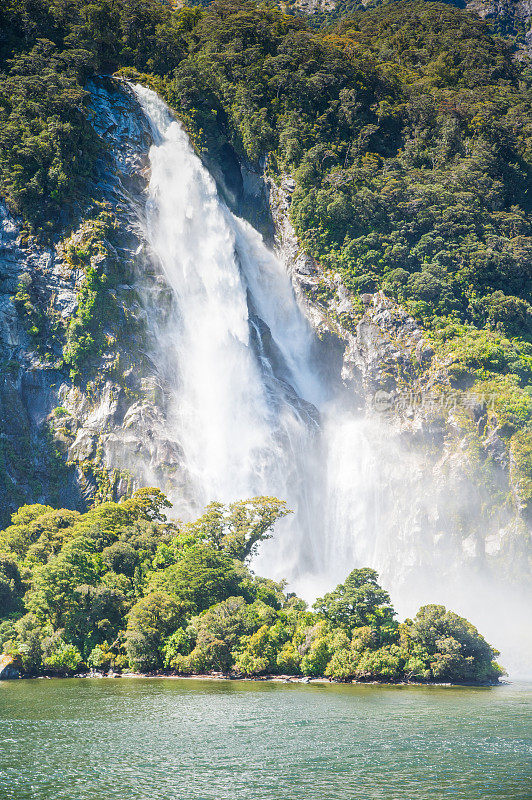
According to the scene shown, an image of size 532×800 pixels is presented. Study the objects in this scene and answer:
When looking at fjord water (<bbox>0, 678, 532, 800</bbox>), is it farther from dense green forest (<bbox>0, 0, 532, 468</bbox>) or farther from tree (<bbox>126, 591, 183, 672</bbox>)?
dense green forest (<bbox>0, 0, 532, 468</bbox>)

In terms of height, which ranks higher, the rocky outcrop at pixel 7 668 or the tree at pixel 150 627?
the tree at pixel 150 627

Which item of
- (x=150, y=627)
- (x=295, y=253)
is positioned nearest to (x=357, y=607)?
(x=150, y=627)

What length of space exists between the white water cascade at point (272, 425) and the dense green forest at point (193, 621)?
9.36 meters

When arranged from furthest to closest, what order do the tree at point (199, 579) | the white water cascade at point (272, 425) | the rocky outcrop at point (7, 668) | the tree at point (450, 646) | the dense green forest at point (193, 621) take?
the white water cascade at point (272, 425), the tree at point (199, 579), the rocky outcrop at point (7, 668), the dense green forest at point (193, 621), the tree at point (450, 646)

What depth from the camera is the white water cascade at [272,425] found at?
50125 millimetres

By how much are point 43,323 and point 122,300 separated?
18.9 feet

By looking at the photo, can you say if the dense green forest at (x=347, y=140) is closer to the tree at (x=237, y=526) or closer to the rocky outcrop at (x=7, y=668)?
the tree at (x=237, y=526)

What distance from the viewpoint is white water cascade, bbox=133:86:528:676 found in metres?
50.1

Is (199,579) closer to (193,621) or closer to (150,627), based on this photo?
(193,621)

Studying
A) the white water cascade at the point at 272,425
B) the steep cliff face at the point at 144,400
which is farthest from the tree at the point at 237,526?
the steep cliff face at the point at 144,400

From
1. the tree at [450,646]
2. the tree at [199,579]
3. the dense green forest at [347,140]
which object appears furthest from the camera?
the dense green forest at [347,140]

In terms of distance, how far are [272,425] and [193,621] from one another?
20670mm

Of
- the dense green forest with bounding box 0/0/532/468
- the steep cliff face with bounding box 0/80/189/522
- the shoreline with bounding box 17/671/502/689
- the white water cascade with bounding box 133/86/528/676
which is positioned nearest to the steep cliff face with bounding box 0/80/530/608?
the steep cliff face with bounding box 0/80/189/522

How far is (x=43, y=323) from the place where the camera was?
52156mm
